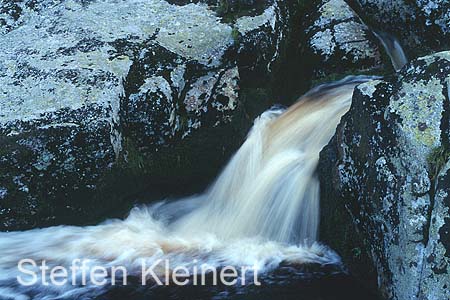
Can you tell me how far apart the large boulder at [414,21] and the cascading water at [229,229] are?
3.73 ft

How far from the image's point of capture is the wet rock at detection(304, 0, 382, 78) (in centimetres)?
616

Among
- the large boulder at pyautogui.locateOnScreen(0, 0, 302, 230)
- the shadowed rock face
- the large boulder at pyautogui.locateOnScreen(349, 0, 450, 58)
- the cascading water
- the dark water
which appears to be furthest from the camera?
the large boulder at pyautogui.locateOnScreen(349, 0, 450, 58)

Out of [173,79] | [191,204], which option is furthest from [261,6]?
[191,204]

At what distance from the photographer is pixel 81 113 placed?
4.93 meters

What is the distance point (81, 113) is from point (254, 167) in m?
1.64

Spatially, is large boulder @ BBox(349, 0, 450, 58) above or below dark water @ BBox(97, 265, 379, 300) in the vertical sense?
above

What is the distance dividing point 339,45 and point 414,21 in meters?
0.80

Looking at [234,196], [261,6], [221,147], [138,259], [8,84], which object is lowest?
[138,259]

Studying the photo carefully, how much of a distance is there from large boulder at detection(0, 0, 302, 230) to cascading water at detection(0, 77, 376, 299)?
201 millimetres

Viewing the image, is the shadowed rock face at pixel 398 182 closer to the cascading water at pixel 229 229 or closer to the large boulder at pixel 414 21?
the cascading water at pixel 229 229

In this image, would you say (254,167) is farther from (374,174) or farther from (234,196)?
(374,174)

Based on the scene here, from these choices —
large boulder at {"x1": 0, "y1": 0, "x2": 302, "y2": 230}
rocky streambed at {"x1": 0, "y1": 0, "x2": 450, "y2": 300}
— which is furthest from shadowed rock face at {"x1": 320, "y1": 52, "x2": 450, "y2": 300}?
large boulder at {"x1": 0, "y1": 0, "x2": 302, "y2": 230}

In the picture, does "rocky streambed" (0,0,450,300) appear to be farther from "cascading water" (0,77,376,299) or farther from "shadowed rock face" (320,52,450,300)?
"cascading water" (0,77,376,299)

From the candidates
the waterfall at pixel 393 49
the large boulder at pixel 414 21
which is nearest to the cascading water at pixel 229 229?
the waterfall at pixel 393 49
